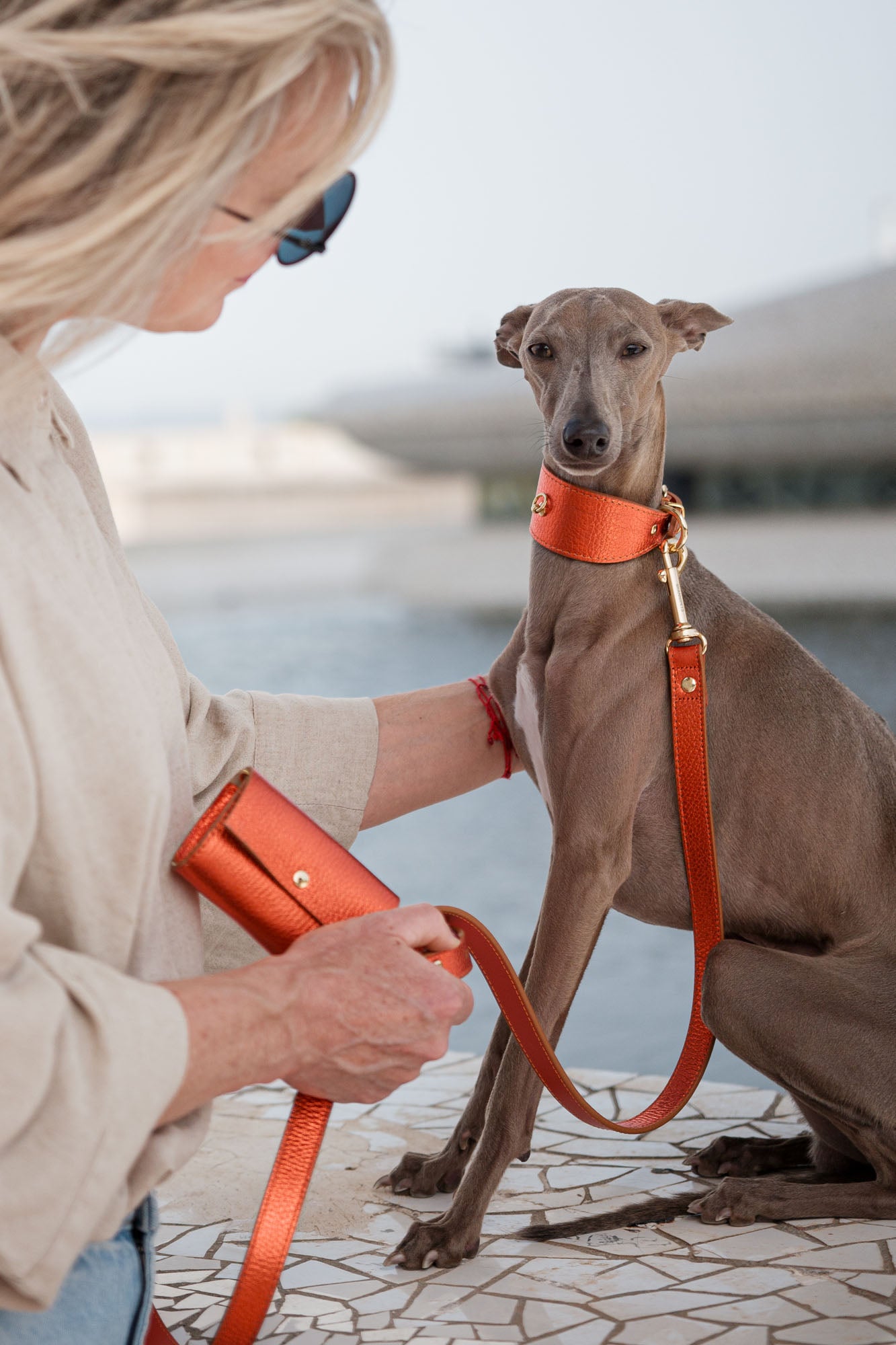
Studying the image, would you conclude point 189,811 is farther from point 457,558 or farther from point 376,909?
point 457,558

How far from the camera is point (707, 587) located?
1541mm

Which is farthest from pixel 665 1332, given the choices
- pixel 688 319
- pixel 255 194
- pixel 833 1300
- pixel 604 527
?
pixel 688 319

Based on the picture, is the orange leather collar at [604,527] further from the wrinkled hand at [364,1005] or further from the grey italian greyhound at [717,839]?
the wrinkled hand at [364,1005]

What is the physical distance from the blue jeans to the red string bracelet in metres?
0.72

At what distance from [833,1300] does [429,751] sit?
67 centimetres

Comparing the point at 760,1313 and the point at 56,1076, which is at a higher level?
the point at 56,1076

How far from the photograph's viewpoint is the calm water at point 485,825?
9.07 feet

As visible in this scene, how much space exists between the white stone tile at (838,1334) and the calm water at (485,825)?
139 centimetres

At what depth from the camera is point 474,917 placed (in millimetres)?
1268

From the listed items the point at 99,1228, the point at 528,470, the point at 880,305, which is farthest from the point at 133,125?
the point at 528,470

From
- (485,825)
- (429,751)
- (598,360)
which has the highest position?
(598,360)

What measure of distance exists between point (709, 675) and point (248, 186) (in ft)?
2.60

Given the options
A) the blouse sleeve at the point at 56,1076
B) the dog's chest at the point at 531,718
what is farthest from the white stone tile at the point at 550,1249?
the blouse sleeve at the point at 56,1076

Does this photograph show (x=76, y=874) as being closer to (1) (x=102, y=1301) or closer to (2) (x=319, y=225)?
(1) (x=102, y=1301)
